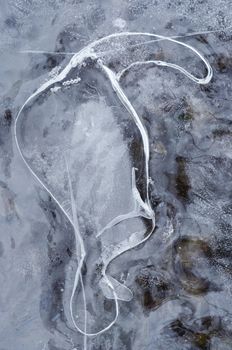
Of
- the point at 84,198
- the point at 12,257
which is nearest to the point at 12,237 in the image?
the point at 12,257

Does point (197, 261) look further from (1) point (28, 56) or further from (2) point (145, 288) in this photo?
(1) point (28, 56)

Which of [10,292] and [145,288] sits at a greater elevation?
[10,292]

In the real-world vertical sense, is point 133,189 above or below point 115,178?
below

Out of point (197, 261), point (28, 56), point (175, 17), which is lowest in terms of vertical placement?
point (197, 261)

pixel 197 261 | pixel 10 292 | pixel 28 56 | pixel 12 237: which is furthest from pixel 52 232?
pixel 28 56

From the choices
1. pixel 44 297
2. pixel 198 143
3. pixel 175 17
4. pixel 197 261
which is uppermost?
pixel 175 17

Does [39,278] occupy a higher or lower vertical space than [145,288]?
higher

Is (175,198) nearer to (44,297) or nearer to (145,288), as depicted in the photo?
(145,288)
